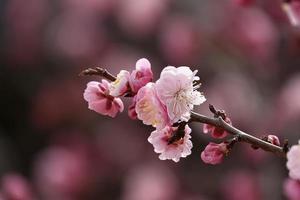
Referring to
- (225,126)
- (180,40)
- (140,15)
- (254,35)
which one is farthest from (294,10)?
(140,15)

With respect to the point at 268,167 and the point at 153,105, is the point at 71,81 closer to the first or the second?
the point at 268,167

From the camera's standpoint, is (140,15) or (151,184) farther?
(140,15)

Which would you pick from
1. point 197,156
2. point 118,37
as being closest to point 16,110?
point 118,37

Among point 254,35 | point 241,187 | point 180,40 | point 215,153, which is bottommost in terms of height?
point 241,187

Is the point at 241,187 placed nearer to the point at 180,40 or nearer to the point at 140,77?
the point at 180,40

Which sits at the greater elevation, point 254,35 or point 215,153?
point 215,153

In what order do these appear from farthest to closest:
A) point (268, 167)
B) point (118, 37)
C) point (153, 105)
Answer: point (118, 37)
point (268, 167)
point (153, 105)

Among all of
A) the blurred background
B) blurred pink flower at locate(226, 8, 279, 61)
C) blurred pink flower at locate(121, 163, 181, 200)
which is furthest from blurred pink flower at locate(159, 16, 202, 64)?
blurred pink flower at locate(121, 163, 181, 200)
